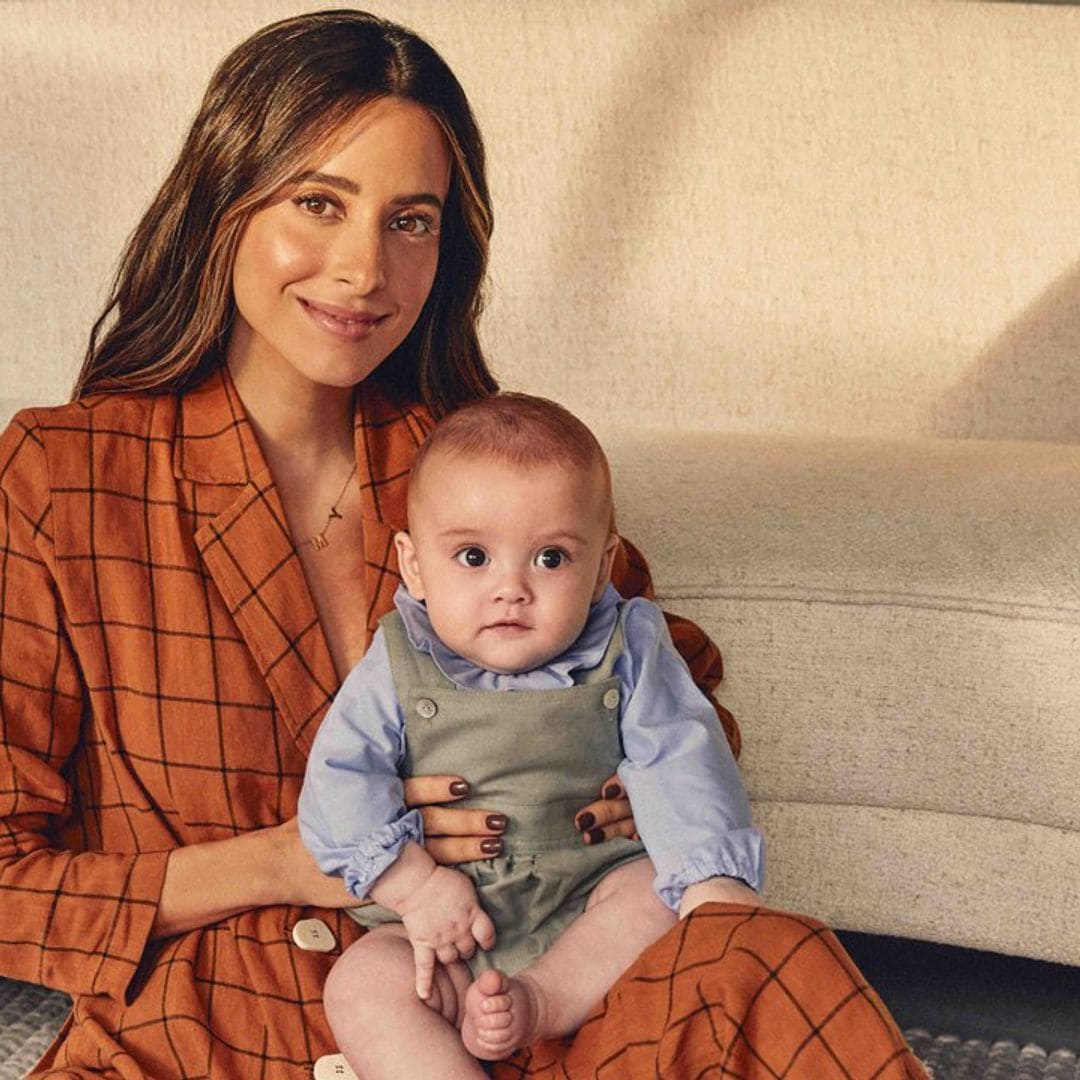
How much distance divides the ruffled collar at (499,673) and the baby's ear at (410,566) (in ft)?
0.04

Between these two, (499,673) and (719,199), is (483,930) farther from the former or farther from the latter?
(719,199)

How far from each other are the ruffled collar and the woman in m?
0.09

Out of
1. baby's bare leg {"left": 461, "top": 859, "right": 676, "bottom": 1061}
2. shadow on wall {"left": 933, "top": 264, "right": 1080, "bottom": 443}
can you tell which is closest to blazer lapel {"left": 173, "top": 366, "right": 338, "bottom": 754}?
baby's bare leg {"left": 461, "top": 859, "right": 676, "bottom": 1061}

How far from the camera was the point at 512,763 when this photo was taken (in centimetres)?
149

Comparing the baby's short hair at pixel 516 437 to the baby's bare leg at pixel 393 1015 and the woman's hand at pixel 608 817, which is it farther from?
the baby's bare leg at pixel 393 1015

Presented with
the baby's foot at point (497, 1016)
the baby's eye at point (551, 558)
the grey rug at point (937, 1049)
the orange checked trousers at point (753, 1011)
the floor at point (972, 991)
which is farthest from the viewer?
the floor at point (972, 991)

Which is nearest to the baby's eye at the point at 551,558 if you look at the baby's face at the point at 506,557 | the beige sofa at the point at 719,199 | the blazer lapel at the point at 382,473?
the baby's face at the point at 506,557

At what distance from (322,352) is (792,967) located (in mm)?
704

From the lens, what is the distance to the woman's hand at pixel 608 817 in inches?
59.7

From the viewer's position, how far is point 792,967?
4.32 feet

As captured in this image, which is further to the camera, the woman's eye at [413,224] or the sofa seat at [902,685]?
the sofa seat at [902,685]

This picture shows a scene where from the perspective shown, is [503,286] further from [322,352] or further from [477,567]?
[477,567]

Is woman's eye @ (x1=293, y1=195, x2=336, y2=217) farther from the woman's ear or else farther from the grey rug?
the grey rug

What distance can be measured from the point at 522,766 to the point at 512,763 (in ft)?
0.03
